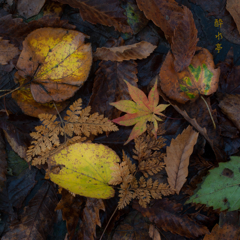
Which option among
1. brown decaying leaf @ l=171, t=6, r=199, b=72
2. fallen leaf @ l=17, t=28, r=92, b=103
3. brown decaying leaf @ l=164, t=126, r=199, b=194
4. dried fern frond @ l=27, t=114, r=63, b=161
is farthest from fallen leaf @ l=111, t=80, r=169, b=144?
dried fern frond @ l=27, t=114, r=63, b=161

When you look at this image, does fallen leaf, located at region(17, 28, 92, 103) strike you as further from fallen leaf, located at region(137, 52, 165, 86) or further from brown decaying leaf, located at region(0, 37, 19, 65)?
fallen leaf, located at region(137, 52, 165, 86)

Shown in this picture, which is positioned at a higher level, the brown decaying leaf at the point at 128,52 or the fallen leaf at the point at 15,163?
the brown decaying leaf at the point at 128,52

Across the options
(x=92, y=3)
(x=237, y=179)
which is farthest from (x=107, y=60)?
(x=237, y=179)

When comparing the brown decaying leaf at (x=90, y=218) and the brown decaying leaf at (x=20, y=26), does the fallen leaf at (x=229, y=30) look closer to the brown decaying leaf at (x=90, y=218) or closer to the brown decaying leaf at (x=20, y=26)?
the brown decaying leaf at (x=20, y=26)

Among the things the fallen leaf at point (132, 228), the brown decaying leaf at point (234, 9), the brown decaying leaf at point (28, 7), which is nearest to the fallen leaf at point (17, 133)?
the brown decaying leaf at point (28, 7)

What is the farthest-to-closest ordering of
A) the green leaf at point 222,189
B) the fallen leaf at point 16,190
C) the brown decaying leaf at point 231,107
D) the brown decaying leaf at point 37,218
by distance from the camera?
the fallen leaf at point 16,190
the brown decaying leaf at point 37,218
the brown decaying leaf at point 231,107
the green leaf at point 222,189

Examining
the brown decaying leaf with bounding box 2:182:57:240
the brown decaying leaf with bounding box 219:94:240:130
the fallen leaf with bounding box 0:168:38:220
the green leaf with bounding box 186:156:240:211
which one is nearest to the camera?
the green leaf with bounding box 186:156:240:211

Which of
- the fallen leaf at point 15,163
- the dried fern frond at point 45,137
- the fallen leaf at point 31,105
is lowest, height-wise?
the fallen leaf at point 15,163

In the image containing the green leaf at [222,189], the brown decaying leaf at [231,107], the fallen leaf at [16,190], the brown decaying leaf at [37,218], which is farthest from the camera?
the fallen leaf at [16,190]
